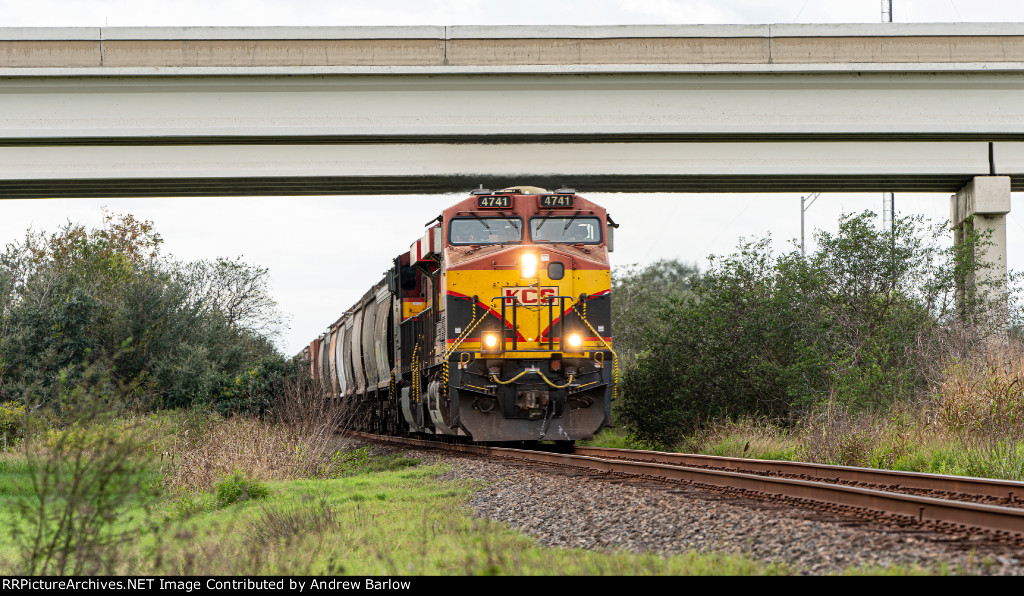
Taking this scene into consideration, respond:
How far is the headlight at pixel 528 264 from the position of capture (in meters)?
15.4

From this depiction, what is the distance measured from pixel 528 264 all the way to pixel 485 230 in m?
1.04

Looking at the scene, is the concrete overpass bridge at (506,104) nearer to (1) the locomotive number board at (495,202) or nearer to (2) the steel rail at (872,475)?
(1) the locomotive number board at (495,202)

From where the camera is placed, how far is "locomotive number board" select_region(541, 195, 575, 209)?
15898mm

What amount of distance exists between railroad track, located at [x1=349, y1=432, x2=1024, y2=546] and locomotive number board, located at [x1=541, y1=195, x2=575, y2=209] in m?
4.07

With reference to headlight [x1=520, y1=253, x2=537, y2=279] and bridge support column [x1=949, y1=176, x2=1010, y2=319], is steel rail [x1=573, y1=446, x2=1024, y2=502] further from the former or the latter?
bridge support column [x1=949, y1=176, x2=1010, y2=319]

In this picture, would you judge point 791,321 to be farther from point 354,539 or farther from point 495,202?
point 354,539

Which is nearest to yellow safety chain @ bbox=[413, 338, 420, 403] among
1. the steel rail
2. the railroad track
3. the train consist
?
the train consist

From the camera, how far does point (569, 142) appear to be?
22391 millimetres

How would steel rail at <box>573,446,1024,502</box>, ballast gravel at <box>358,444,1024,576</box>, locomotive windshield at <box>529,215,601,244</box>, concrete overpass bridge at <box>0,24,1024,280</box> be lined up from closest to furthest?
ballast gravel at <box>358,444,1024,576</box> → steel rail at <box>573,446,1024,502</box> → locomotive windshield at <box>529,215,601,244</box> → concrete overpass bridge at <box>0,24,1024,280</box>

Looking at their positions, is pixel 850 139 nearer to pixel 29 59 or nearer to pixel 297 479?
pixel 297 479

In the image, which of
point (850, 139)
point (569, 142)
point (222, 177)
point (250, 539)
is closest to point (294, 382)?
point (222, 177)

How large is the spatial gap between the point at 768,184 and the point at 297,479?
1469 cm

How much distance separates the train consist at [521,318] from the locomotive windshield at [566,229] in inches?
0.7

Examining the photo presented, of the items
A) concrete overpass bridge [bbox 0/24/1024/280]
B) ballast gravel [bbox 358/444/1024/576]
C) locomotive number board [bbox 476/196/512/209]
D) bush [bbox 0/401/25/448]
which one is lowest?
bush [bbox 0/401/25/448]
